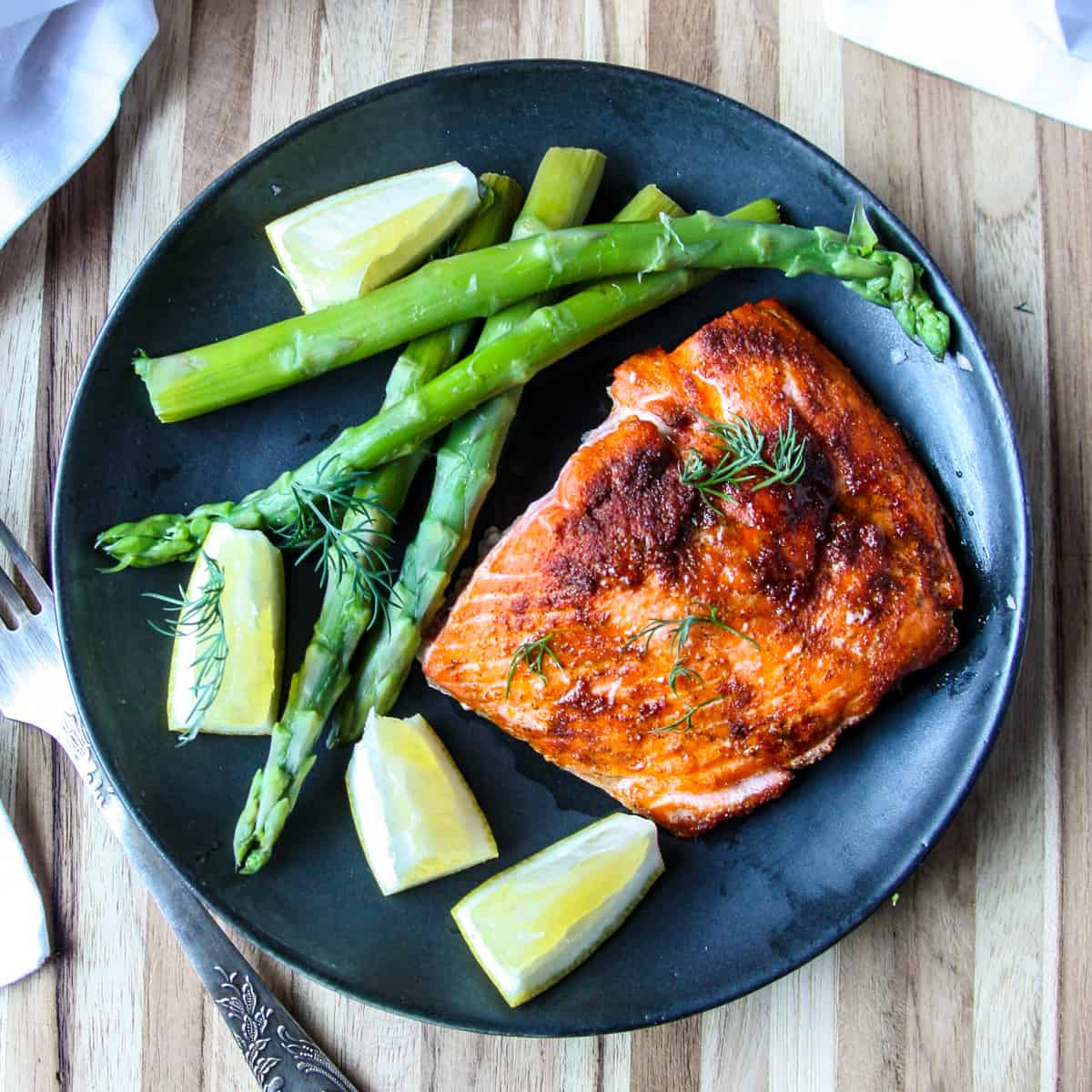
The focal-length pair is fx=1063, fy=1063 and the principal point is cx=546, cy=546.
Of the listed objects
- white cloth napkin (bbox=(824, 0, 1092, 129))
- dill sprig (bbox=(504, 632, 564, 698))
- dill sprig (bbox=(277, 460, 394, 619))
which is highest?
white cloth napkin (bbox=(824, 0, 1092, 129))

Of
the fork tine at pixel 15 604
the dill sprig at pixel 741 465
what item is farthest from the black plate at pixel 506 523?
the dill sprig at pixel 741 465

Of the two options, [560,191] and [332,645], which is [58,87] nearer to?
[560,191]

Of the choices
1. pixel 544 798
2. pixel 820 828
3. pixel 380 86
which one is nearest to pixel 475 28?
pixel 380 86

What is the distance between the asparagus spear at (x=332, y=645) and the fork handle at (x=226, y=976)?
0.40m

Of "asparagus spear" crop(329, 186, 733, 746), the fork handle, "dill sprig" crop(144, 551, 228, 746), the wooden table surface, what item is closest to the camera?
"dill sprig" crop(144, 551, 228, 746)

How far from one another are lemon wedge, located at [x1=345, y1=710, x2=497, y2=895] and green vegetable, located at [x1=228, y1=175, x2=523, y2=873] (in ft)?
0.62

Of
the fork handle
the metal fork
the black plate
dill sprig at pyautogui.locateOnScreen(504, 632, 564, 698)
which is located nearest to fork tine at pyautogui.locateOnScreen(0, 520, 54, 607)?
the metal fork

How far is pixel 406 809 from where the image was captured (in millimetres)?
3357

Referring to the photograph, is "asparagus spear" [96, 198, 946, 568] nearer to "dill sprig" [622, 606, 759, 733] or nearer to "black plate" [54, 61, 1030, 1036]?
"black plate" [54, 61, 1030, 1036]

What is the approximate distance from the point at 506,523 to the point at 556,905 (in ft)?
4.10

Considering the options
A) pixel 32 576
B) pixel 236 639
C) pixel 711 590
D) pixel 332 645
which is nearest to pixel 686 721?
pixel 711 590

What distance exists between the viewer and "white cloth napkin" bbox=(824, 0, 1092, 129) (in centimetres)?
373

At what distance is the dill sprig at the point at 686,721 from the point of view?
3244mm

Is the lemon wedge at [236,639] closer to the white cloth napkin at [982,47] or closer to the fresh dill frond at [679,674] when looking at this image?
the fresh dill frond at [679,674]
